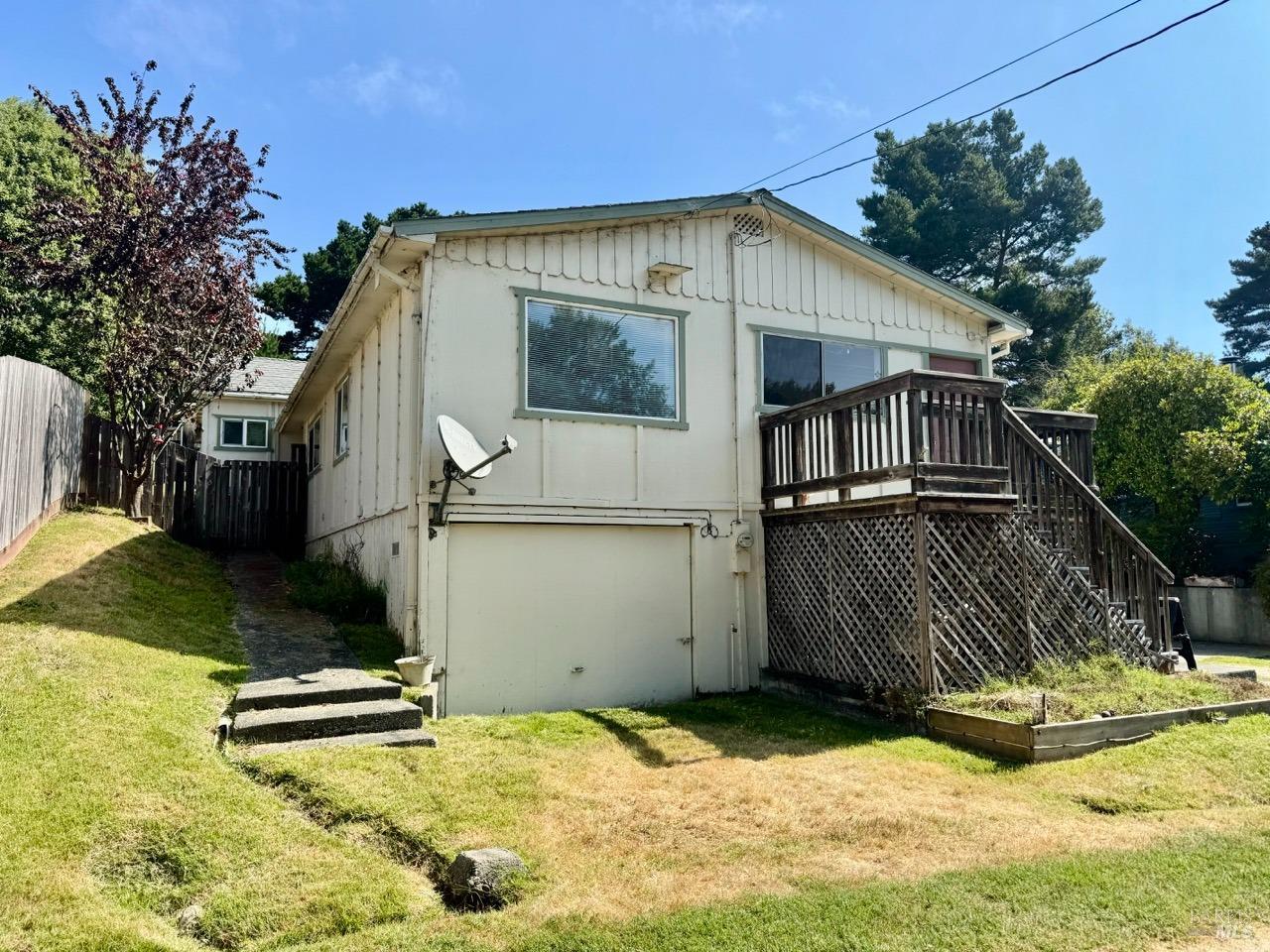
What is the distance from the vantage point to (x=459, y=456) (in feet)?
24.0

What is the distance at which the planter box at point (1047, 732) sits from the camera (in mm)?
6316

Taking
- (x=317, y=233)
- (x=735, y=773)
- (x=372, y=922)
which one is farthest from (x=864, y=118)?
(x=317, y=233)

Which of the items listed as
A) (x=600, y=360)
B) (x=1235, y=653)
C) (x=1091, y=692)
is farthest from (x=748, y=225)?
(x=1235, y=653)

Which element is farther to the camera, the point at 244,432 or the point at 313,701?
the point at 244,432

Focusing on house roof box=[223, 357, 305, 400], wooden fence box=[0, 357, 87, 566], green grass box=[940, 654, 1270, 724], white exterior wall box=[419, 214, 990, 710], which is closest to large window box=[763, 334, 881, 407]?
white exterior wall box=[419, 214, 990, 710]

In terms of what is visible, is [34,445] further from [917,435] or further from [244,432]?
[244,432]

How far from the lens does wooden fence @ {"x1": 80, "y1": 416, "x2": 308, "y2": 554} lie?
14.7 m

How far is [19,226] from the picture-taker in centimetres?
1711

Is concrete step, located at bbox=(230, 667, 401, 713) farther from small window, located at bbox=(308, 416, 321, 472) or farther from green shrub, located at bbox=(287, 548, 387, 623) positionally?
small window, located at bbox=(308, 416, 321, 472)

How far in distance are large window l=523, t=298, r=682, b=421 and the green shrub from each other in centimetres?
312

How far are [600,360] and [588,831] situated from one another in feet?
17.3

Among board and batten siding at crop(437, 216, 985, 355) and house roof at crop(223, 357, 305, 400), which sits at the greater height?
house roof at crop(223, 357, 305, 400)

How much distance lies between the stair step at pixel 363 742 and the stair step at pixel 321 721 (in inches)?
1.9

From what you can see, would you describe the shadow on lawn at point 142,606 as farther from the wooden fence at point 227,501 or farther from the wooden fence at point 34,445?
the wooden fence at point 227,501
